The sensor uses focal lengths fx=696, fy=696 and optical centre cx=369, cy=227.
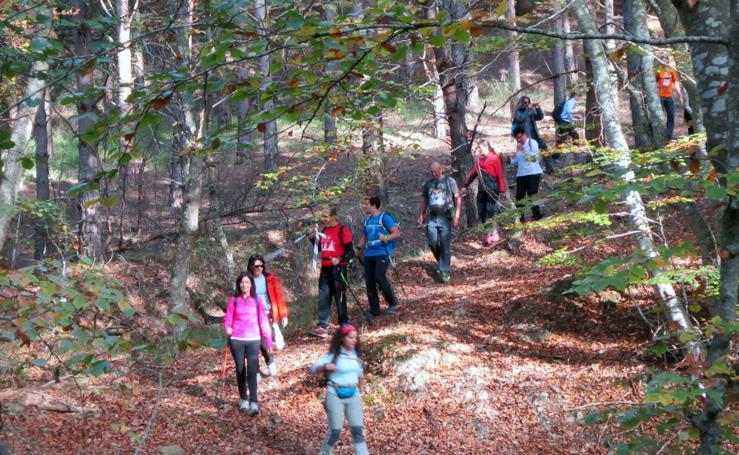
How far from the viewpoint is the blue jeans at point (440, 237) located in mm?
11148

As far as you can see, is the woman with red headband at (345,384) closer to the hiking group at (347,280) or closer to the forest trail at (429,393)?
the hiking group at (347,280)

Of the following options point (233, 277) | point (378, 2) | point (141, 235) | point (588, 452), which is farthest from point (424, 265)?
point (378, 2)

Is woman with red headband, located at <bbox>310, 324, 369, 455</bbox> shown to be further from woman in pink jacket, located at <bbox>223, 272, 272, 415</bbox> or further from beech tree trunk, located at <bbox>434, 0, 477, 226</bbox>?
beech tree trunk, located at <bbox>434, 0, 477, 226</bbox>

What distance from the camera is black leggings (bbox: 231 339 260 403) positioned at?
8.43 m

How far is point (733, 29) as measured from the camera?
134 inches

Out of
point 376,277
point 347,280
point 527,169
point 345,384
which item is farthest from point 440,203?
point 345,384

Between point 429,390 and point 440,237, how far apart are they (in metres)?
3.11

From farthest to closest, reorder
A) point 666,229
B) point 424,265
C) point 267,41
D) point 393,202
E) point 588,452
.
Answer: point 393,202 → point 424,265 → point 666,229 → point 588,452 → point 267,41

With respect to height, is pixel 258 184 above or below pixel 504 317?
above

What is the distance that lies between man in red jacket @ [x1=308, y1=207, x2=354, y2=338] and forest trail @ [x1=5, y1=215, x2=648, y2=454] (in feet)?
2.55

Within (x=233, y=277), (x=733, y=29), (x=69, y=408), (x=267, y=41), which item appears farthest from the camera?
(x=233, y=277)

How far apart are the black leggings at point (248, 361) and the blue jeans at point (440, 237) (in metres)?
3.91

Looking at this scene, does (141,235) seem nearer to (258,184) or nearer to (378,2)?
(258,184)

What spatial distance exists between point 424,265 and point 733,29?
9.92m
